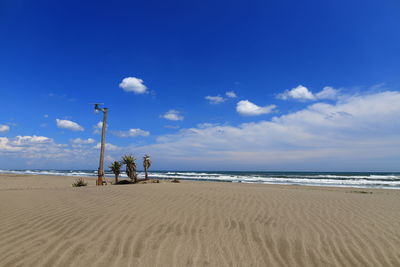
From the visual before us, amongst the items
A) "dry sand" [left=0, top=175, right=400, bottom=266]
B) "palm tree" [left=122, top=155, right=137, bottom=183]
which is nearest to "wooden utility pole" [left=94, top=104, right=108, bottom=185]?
"palm tree" [left=122, top=155, right=137, bottom=183]

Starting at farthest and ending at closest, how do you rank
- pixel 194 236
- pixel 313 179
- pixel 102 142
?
1. pixel 313 179
2. pixel 102 142
3. pixel 194 236

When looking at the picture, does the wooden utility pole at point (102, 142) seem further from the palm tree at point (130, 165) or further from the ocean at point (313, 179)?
the ocean at point (313, 179)

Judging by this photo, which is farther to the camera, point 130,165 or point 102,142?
point 130,165

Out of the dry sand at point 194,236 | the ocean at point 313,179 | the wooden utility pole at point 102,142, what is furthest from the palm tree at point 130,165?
the ocean at point 313,179

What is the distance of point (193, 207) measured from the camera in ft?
24.3

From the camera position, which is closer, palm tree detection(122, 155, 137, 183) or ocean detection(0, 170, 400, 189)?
palm tree detection(122, 155, 137, 183)

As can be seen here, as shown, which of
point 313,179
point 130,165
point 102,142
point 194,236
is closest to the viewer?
point 194,236

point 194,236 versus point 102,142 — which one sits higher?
point 102,142

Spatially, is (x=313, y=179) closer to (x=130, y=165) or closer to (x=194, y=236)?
(x=130, y=165)

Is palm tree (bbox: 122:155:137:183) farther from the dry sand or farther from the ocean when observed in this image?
the ocean

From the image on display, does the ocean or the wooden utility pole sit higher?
the wooden utility pole

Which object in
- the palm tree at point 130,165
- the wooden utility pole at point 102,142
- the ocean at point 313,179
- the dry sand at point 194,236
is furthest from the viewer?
the ocean at point 313,179

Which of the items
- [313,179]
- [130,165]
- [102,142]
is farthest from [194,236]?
[313,179]

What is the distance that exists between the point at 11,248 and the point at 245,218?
15.8 ft
